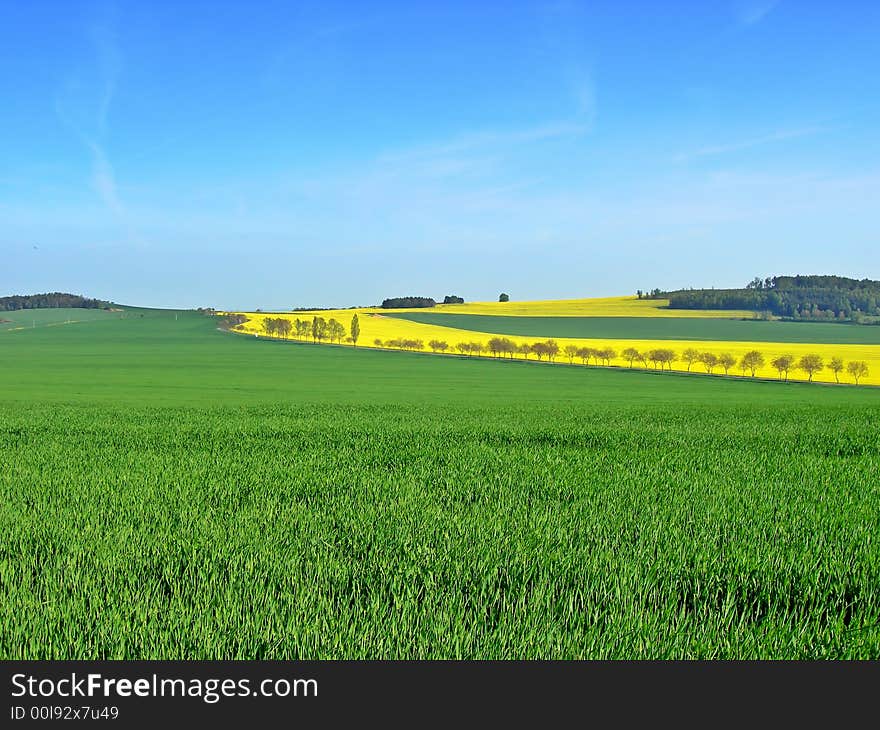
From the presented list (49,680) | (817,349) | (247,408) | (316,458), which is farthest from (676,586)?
(817,349)

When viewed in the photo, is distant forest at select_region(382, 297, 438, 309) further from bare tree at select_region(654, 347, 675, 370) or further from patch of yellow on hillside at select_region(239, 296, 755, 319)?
bare tree at select_region(654, 347, 675, 370)

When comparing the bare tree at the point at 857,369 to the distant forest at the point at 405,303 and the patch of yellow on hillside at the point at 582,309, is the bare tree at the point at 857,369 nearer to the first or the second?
the patch of yellow on hillside at the point at 582,309

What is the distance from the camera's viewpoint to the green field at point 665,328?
346 ft

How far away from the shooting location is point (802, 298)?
14050 cm

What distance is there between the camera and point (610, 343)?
97.9m

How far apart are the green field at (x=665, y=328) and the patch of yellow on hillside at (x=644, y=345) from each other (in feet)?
19.0

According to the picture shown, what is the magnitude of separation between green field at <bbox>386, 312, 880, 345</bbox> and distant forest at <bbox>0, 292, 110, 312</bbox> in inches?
3336

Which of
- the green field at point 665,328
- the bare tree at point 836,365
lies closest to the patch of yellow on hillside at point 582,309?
the green field at point 665,328

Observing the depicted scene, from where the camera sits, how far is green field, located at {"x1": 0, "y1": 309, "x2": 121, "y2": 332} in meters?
133

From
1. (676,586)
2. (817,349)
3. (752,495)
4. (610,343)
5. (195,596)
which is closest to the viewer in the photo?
(195,596)

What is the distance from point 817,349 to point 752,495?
90.6 meters

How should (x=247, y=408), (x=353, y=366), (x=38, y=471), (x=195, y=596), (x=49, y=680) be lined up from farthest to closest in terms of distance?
(x=353, y=366)
(x=247, y=408)
(x=38, y=471)
(x=195, y=596)
(x=49, y=680)

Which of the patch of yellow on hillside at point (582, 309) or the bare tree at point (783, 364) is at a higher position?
the patch of yellow on hillside at point (582, 309)

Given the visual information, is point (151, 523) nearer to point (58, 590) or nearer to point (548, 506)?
point (58, 590)
